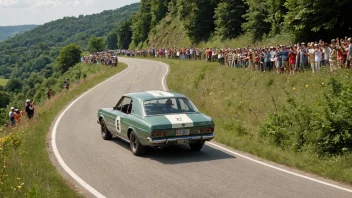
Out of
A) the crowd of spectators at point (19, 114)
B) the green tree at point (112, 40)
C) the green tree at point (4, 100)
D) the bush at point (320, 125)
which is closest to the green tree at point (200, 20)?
the crowd of spectators at point (19, 114)

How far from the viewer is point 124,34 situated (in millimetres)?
142625

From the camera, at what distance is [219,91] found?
24031mm

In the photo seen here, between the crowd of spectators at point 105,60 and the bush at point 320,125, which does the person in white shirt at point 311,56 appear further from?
the crowd of spectators at point 105,60

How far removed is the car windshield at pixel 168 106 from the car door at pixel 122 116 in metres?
0.75

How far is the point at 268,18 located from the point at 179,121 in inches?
1196

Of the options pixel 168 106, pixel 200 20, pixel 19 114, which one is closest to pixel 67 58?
pixel 200 20

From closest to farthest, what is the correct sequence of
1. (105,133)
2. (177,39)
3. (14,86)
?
(105,133) < (177,39) < (14,86)

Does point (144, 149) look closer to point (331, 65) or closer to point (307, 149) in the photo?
point (307, 149)

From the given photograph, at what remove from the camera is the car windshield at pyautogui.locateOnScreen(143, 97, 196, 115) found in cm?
1114

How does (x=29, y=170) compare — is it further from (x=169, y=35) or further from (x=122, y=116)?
(x=169, y=35)

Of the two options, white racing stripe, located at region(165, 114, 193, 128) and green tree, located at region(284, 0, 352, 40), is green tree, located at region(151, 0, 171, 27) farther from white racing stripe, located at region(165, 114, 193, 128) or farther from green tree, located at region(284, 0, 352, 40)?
white racing stripe, located at region(165, 114, 193, 128)

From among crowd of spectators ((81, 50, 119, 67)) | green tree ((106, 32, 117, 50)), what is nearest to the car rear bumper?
crowd of spectators ((81, 50, 119, 67))

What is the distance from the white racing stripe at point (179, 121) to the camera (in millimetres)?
10312

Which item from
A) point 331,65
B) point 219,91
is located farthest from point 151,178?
point 219,91
